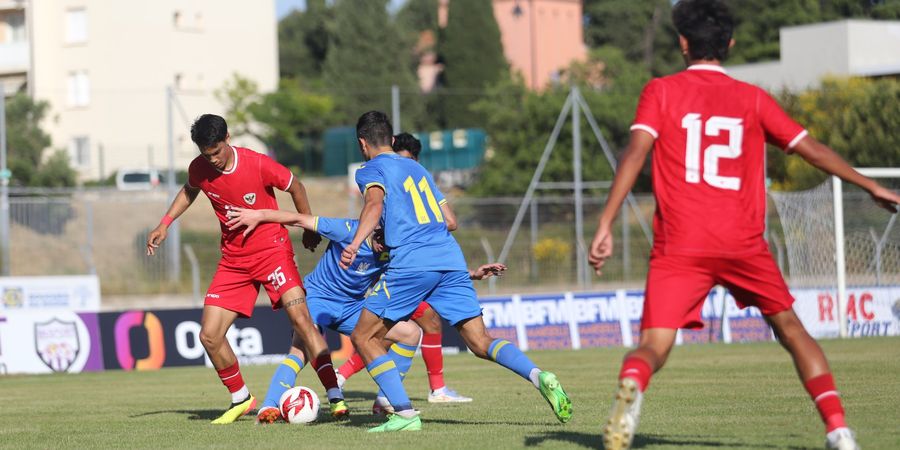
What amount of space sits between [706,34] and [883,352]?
11.0 meters

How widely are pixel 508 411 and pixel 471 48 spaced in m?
66.2

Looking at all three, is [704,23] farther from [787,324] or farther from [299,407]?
[299,407]

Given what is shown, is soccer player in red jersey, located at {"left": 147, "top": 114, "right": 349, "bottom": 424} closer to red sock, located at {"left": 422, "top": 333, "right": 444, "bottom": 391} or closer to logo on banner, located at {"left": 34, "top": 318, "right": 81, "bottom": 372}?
red sock, located at {"left": 422, "top": 333, "right": 444, "bottom": 391}

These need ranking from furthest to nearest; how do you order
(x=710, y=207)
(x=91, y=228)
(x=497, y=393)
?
(x=91, y=228)
(x=497, y=393)
(x=710, y=207)

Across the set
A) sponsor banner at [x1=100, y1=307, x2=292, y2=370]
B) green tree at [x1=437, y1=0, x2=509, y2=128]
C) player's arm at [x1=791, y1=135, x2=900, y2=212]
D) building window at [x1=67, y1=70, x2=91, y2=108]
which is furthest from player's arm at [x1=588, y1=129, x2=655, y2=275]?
green tree at [x1=437, y1=0, x2=509, y2=128]

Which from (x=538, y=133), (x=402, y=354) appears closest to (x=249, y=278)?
(x=402, y=354)

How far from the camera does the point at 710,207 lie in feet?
22.2

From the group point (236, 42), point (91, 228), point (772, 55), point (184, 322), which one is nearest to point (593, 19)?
point (772, 55)

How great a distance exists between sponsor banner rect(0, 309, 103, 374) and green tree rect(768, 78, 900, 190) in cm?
2161

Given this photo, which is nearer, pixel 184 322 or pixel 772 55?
pixel 184 322

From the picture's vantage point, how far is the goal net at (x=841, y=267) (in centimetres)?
2198

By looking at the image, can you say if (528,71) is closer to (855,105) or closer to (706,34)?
(855,105)

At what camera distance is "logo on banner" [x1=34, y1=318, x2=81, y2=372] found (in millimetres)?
20000

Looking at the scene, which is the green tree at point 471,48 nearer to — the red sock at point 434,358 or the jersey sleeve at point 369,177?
the red sock at point 434,358
